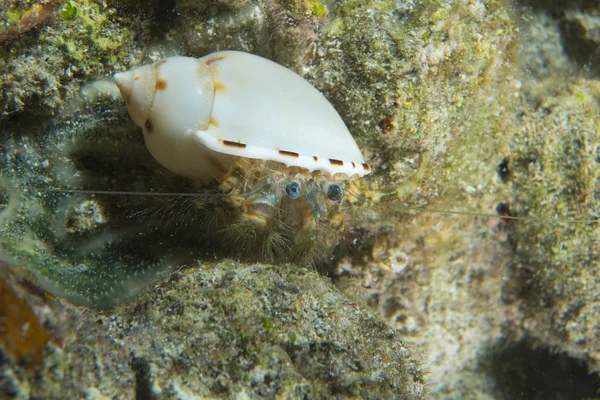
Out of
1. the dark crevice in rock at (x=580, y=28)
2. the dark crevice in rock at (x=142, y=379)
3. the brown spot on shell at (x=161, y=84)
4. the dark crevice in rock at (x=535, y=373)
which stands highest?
the dark crevice in rock at (x=580, y=28)

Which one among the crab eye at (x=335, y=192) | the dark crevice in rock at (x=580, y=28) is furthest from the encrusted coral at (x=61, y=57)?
the dark crevice in rock at (x=580, y=28)

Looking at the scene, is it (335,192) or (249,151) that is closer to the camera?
(249,151)

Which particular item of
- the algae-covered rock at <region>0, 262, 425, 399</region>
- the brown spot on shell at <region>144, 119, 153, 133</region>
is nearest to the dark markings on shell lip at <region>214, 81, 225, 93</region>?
the brown spot on shell at <region>144, 119, 153, 133</region>

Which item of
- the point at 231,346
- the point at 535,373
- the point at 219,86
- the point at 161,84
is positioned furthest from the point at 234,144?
the point at 535,373

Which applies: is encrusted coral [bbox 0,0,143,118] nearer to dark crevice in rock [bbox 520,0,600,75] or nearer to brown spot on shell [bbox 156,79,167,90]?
brown spot on shell [bbox 156,79,167,90]

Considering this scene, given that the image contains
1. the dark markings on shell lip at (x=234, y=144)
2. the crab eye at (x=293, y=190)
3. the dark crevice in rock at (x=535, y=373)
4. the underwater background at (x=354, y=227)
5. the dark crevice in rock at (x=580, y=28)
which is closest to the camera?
the underwater background at (x=354, y=227)

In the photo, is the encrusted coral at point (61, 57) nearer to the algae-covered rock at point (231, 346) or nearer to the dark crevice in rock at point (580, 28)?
the algae-covered rock at point (231, 346)

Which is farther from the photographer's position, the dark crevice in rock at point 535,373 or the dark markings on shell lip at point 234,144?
the dark crevice in rock at point 535,373

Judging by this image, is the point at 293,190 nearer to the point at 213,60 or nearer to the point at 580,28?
the point at 213,60

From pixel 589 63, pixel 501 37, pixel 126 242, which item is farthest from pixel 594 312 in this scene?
pixel 126 242
